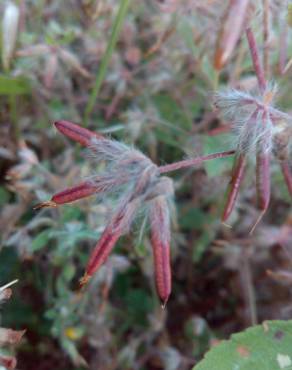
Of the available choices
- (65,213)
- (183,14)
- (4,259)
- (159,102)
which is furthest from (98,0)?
(4,259)

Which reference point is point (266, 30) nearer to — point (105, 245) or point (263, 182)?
point (263, 182)

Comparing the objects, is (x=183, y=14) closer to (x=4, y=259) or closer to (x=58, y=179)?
(x=58, y=179)

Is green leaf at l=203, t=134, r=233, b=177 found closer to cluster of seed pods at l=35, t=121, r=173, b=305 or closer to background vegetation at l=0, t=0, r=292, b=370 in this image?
background vegetation at l=0, t=0, r=292, b=370

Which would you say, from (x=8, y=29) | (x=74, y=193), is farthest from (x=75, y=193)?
(x=8, y=29)

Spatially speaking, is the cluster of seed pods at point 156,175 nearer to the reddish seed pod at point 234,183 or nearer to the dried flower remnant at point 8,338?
the reddish seed pod at point 234,183

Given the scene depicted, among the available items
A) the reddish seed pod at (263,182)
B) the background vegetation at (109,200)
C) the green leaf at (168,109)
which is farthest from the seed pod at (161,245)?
the green leaf at (168,109)

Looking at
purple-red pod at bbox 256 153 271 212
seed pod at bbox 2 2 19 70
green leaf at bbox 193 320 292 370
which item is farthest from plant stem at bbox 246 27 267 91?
seed pod at bbox 2 2 19 70
